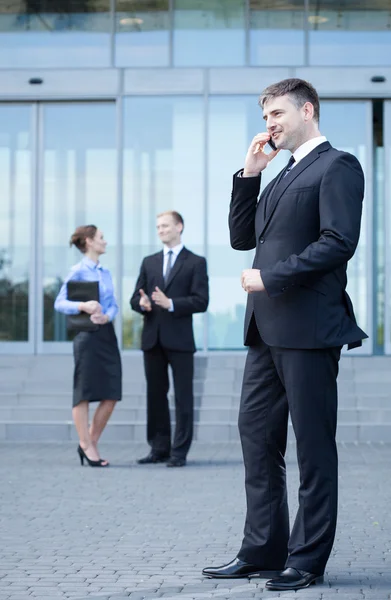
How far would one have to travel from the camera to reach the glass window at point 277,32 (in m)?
16.6

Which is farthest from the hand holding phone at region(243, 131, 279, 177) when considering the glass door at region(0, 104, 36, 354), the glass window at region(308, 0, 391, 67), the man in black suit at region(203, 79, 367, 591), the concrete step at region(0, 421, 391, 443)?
the glass window at region(308, 0, 391, 67)

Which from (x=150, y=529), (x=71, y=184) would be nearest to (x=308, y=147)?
(x=150, y=529)

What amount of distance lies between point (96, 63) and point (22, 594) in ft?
41.9

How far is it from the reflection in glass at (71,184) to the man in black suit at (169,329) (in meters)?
6.62

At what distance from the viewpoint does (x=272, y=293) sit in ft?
15.5

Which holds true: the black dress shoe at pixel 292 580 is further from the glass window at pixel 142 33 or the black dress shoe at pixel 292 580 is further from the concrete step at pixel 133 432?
the glass window at pixel 142 33

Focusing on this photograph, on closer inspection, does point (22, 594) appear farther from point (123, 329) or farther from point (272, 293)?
point (123, 329)

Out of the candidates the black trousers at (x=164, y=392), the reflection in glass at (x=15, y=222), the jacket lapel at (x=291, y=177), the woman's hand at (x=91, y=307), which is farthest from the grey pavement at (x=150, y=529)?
the reflection in glass at (x=15, y=222)

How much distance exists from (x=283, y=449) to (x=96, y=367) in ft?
15.9

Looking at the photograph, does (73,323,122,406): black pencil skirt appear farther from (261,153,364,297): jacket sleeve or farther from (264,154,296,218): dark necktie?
(261,153,364,297): jacket sleeve

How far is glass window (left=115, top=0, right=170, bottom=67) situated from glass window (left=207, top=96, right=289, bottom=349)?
1.14m

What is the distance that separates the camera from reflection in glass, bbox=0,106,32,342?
656 inches

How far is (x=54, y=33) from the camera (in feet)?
55.5

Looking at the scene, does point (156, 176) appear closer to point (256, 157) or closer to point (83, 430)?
point (83, 430)
